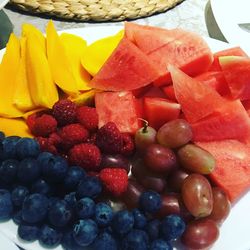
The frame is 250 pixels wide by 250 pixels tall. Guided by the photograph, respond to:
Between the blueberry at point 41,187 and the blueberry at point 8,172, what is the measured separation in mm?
45

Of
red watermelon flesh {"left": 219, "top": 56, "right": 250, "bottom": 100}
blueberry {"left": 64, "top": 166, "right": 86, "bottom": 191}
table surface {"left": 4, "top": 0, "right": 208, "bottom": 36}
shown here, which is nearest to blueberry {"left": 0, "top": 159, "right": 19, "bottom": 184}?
blueberry {"left": 64, "top": 166, "right": 86, "bottom": 191}

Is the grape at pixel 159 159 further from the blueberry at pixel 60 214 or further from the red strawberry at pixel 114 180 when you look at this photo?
the blueberry at pixel 60 214

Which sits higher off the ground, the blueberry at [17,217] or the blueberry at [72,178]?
the blueberry at [72,178]

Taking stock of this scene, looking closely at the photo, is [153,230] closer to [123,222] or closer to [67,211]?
[123,222]

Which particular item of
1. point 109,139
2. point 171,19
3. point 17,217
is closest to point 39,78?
point 109,139

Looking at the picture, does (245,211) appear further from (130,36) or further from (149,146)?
(130,36)

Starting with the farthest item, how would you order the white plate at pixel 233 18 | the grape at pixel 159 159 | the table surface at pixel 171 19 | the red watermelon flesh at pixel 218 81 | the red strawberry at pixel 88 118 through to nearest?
1. the table surface at pixel 171 19
2. the white plate at pixel 233 18
3. the red watermelon flesh at pixel 218 81
4. the red strawberry at pixel 88 118
5. the grape at pixel 159 159

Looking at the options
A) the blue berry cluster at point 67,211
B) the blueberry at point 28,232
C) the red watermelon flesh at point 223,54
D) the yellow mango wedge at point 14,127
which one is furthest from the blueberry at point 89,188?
the red watermelon flesh at point 223,54

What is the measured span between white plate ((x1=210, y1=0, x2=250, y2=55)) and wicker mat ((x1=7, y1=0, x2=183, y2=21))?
0.82 feet

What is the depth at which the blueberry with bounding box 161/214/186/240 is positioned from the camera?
2.69 ft

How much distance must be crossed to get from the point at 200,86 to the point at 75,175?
39 centimetres

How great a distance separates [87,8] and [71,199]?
30.5 inches

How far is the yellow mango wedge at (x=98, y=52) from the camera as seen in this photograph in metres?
1.14

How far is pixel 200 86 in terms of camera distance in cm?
107
